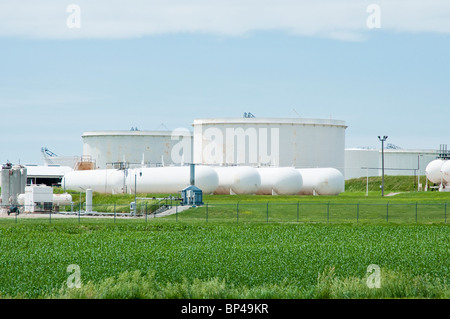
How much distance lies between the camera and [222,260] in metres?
25.3

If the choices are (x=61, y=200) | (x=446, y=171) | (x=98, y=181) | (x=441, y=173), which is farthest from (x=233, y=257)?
(x=441, y=173)

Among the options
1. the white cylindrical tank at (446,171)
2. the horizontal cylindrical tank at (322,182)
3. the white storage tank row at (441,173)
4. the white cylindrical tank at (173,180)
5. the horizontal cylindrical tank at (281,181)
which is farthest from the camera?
the white storage tank row at (441,173)

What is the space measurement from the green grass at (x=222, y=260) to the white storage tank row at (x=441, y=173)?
4527cm

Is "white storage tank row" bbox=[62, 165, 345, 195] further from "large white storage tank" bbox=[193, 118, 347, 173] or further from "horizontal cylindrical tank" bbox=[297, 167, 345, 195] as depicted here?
"large white storage tank" bbox=[193, 118, 347, 173]

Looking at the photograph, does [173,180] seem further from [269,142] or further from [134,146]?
[134,146]

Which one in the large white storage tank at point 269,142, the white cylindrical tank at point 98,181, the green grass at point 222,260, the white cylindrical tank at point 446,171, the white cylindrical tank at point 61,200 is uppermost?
the large white storage tank at point 269,142

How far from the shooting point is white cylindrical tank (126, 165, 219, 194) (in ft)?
224

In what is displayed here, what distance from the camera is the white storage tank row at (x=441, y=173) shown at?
83250mm

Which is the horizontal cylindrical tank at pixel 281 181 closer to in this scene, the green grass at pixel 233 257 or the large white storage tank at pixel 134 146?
the green grass at pixel 233 257

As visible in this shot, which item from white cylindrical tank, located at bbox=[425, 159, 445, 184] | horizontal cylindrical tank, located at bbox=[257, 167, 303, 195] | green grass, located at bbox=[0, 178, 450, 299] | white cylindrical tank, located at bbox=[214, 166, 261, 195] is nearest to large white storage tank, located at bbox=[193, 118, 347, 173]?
Answer: horizontal cylindrical tank, located at bbox=[257, 167, 303, 195]

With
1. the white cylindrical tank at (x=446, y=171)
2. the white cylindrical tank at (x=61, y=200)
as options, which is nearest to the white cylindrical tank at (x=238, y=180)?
the white cylindrical tank at (x=61, y=200)
